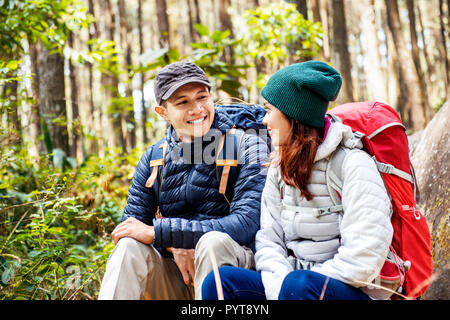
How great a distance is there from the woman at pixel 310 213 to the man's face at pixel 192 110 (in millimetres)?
652

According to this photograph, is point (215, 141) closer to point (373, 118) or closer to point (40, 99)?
point (373, 118)

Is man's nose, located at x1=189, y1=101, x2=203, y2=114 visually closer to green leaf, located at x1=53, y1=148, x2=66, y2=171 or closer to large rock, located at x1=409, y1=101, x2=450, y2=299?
large rock, located at x1=409, y1=101, x2=450, y2=299

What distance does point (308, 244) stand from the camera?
86.7 inches

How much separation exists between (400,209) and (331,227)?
0.35 metres

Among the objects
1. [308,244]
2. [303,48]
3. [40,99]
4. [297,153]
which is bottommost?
[308,244]

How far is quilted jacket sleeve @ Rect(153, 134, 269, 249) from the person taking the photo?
8.41ft

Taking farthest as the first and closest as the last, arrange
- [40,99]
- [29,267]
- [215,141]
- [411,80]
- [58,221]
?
[411,80]
[40,99]
[58,221]
[29,267]
[215,141]

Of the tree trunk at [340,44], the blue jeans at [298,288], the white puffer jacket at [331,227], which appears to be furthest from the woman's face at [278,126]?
the tree trunk at [340,44]

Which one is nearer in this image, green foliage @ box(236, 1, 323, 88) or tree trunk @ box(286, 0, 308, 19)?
green foliage @ box(236, 1, 323, 88)

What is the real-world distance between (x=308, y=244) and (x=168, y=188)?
1.13 m

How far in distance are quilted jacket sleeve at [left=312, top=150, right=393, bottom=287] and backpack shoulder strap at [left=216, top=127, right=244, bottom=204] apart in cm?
91

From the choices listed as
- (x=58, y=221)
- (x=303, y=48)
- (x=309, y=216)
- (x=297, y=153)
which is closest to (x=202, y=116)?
(x=297, y=153)

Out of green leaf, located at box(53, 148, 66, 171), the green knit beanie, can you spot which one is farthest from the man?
green leaf, located at box(53, 148, 66, 171)
